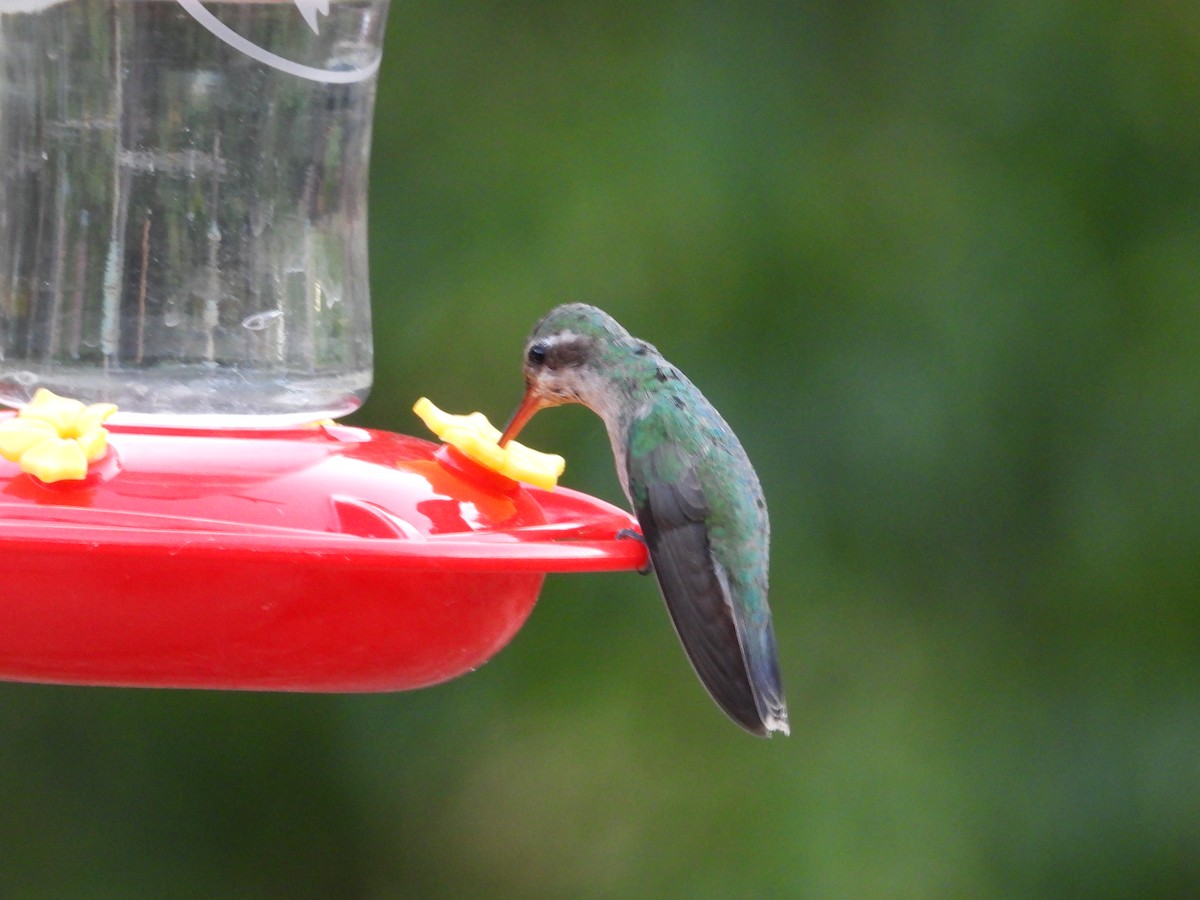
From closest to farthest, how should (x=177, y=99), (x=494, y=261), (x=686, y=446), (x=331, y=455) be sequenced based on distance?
(x=331, y=455) < (x=177, y=99) < (x=686, y=446) < (x=494, y=261)

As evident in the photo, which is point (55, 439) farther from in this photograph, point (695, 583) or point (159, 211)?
point (695, 583)

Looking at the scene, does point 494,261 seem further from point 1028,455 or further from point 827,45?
point 1028,455

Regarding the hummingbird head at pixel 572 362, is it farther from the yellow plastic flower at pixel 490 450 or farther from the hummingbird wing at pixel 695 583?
the yellow plastic flower at pixel 490 450

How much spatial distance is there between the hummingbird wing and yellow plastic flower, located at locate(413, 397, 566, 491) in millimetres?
206

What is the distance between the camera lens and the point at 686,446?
3115mm

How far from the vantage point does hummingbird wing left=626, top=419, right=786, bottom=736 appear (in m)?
2.69

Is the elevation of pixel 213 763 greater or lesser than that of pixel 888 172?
lesser

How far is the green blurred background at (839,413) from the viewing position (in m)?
4.45

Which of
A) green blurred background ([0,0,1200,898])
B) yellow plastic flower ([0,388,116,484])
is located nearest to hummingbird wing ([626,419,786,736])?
yellow plastic flower ([0,388,116,484])

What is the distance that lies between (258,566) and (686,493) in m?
1.04

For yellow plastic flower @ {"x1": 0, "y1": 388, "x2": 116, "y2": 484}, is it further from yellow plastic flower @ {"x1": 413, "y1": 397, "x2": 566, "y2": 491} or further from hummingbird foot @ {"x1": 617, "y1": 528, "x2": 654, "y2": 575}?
hummingbird foot @ {"x1": 617, "y1": 528, "x2": 654, "y2": 575}

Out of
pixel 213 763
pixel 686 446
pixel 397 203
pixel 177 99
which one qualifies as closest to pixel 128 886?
pixel 213 763

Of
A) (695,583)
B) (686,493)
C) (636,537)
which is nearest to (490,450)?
(636,537)

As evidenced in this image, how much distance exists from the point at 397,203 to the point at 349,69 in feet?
6.03
